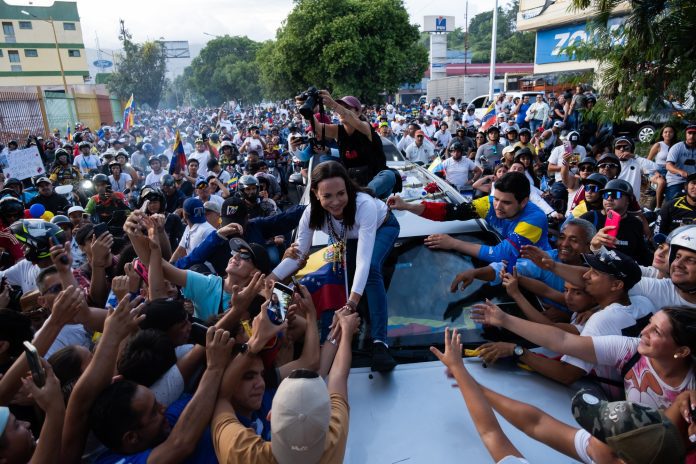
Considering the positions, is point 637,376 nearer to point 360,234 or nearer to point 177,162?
point 360,234

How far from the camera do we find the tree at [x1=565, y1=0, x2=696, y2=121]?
7104 mm

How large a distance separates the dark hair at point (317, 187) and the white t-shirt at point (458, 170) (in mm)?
5255

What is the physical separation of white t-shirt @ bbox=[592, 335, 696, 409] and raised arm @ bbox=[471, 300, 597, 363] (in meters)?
0.04

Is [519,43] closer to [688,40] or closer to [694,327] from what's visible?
[688,40]

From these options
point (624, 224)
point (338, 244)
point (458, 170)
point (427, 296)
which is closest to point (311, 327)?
point (338, 244)

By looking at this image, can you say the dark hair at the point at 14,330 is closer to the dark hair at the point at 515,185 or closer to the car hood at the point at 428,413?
the car hood at the point at 428,413

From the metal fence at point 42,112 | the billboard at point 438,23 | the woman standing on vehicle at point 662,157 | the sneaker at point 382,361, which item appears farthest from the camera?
the billboard at point 438,23

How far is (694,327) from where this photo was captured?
6.05ft

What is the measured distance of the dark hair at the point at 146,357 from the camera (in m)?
2.10

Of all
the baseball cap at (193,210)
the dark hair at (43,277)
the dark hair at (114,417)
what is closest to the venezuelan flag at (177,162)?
the baseball cap at (193,210)

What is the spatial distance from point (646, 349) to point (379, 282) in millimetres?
1393

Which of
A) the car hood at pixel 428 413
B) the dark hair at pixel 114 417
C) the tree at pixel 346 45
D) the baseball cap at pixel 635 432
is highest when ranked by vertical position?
the tree at pixel 346 45

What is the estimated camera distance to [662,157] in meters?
7.27

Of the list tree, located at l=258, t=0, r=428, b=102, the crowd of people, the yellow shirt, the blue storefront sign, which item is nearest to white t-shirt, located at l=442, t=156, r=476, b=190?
the crowd of people
